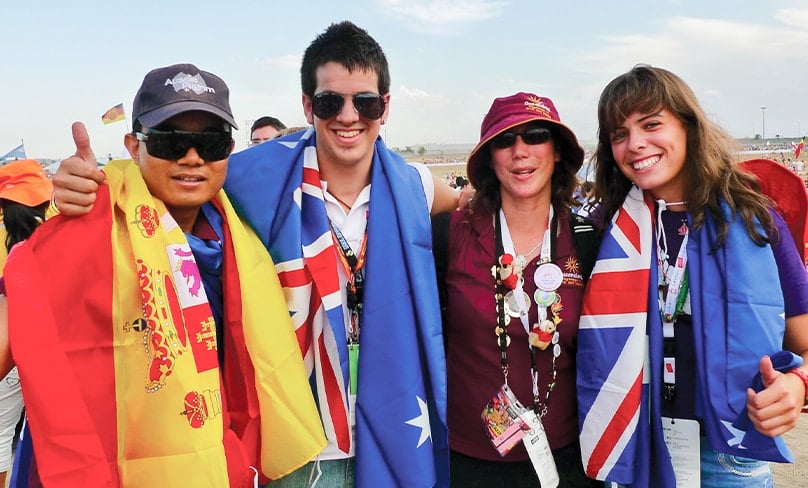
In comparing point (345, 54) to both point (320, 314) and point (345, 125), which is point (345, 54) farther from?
point (320, 314)

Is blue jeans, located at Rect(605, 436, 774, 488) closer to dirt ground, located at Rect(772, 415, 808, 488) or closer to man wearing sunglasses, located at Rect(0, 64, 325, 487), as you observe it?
man wearing sunglasses, located at Rect(0, 64, 325, 487)

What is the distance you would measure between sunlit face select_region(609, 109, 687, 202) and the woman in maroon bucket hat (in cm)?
37

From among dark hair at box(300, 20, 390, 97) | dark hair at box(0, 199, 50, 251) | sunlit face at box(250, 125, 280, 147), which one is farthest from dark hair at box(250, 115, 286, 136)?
dark hair at box(300, 20, 390, 97)

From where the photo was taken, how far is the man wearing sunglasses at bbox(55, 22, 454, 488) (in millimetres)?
2508

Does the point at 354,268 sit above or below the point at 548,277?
above

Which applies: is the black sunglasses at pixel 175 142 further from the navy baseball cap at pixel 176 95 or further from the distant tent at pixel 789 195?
the distant tent at pixel 789 195

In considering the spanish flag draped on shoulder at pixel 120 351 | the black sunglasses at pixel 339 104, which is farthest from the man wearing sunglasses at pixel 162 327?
the black sunglasses at pixel 339 104

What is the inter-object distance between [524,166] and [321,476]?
171 cm

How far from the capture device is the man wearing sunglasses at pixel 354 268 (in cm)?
251

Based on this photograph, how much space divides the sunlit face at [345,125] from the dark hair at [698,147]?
3.64ft

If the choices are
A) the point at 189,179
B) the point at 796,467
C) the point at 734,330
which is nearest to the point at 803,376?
the point at 734,330

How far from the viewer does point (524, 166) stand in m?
2.77

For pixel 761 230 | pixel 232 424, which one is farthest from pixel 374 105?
pixel 761 230

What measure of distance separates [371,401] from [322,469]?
383mm
